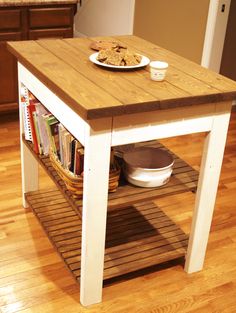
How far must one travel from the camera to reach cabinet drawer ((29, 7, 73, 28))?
129 inches

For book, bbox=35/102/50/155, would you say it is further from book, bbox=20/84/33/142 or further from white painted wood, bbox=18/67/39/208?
white painted wood, bbox=18/67/39/208

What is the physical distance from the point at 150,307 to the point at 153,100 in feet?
2.94

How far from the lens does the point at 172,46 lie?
410cm

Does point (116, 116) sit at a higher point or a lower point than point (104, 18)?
higher

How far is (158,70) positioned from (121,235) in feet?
2.79

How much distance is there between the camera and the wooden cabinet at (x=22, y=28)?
3.21 metres

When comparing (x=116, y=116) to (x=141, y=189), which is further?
(x=141, y=189)

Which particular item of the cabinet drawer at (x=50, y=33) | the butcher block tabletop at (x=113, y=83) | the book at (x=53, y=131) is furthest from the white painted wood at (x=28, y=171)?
the cabinet drawer at (x=50, y=33)

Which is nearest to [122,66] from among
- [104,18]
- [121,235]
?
[121,235]

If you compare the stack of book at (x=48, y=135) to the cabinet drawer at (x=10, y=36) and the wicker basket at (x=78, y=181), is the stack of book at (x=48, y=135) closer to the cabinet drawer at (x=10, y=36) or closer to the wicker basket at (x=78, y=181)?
the wicker basket at (x=78, y=181)

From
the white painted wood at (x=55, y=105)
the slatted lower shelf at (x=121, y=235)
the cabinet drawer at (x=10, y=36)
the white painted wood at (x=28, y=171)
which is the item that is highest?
the white painted wood at (x=55, y=105)

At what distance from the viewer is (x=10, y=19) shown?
10.5 ft

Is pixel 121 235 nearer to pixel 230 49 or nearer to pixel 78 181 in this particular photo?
pixel 78 181

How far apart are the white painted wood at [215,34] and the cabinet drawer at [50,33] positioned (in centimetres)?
106
